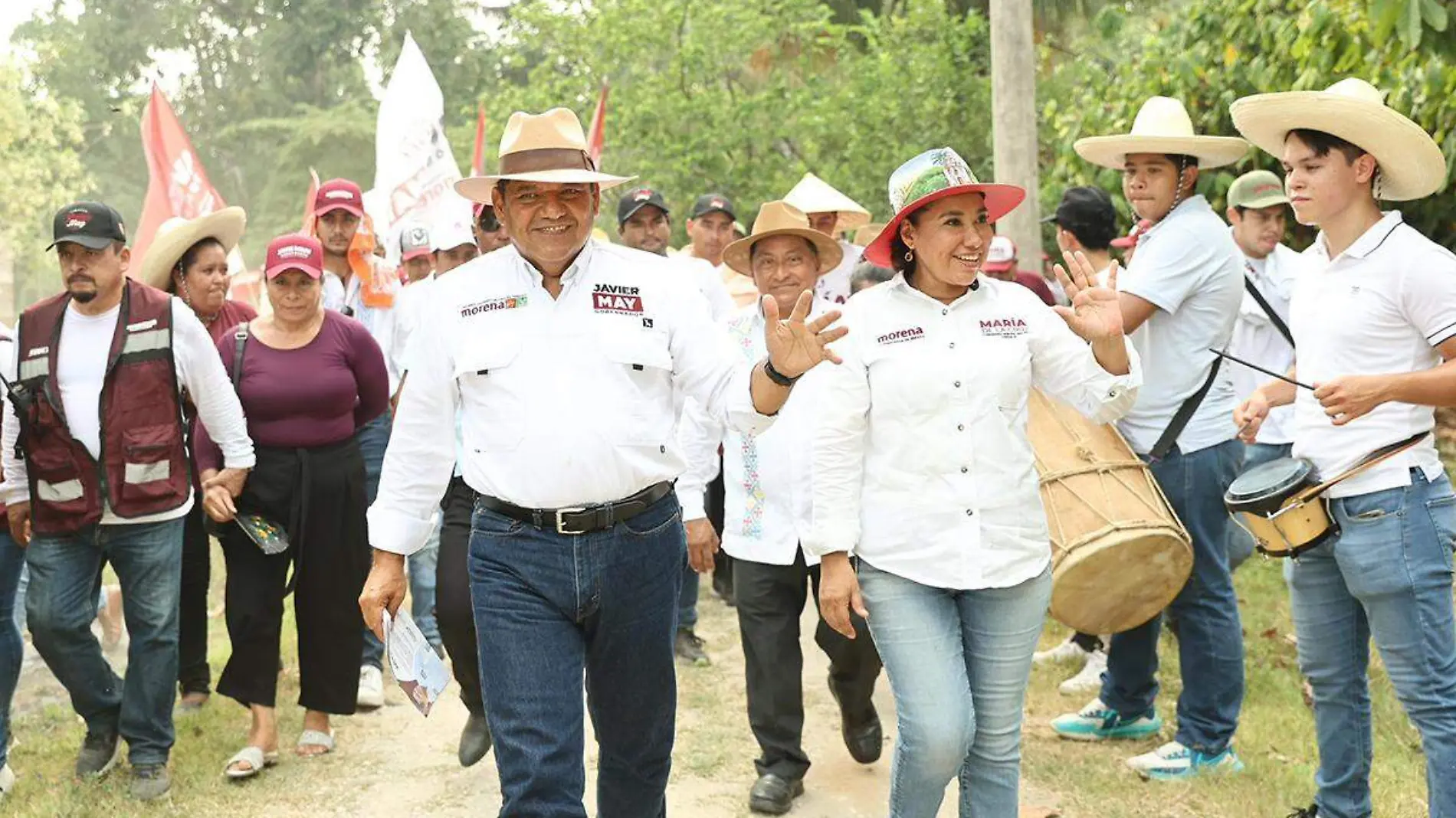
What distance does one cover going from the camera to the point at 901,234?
4.27 meters

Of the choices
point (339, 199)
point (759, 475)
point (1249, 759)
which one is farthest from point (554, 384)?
point (339, 199)

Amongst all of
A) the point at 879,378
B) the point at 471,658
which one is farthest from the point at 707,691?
the point at 879,378

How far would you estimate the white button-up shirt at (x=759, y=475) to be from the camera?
5.53m

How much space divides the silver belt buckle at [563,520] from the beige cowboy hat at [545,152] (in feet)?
2.95

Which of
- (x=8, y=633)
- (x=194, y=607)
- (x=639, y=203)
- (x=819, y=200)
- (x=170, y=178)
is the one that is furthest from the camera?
(x=170, y=178)

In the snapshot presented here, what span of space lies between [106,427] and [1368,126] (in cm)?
472

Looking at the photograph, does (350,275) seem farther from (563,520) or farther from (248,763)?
(563,520)

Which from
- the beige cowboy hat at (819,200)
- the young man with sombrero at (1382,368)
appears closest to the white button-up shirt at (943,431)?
the young man with sombrero at (1382,368)

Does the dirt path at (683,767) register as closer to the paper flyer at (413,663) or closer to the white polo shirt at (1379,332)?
the paper flyer at (413,663)

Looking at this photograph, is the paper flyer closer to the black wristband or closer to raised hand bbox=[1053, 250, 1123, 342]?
the black wristband

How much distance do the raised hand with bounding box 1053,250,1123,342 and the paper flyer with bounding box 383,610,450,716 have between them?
6.63 feet

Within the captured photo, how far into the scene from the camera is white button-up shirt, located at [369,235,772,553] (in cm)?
396

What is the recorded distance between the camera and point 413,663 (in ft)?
13.5

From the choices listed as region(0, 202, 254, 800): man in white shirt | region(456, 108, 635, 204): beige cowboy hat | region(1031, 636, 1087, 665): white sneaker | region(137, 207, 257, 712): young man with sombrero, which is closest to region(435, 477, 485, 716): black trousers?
region(0, 202, 254, 800): man in white shirt
